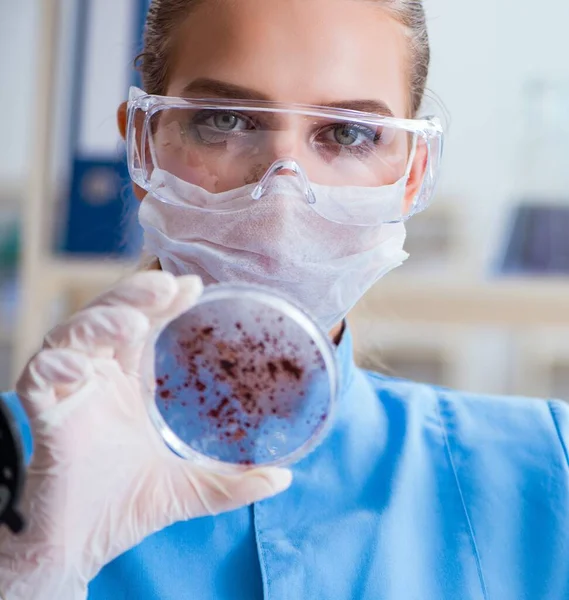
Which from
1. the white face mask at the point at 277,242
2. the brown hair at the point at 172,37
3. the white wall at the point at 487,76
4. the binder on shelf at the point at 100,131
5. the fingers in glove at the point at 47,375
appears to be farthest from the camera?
the white wall at the point at 487,76

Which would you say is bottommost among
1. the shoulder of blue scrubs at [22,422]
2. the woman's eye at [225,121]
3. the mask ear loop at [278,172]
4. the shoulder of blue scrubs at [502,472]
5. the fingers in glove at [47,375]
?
the shoulder of blue scrubs at [22,422]

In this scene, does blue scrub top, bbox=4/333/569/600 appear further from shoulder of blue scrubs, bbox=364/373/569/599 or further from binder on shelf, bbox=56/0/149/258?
binder on shelf, bbox=56/0/149/258

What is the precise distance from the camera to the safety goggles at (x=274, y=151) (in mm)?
1046

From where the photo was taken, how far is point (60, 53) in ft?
6.99

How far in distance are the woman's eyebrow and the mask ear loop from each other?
9 centimetres

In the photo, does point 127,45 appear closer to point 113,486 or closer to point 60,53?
point 60,53

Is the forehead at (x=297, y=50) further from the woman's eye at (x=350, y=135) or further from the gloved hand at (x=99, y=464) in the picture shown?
the gloved hand at (x=99, y=464)

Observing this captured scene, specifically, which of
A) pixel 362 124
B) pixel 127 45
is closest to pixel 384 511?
pixel 362 124

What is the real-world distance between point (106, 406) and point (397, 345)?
1.91 metres

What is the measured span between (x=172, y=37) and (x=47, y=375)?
0.60 meters

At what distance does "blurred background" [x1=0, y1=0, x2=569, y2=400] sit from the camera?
7.00 feet

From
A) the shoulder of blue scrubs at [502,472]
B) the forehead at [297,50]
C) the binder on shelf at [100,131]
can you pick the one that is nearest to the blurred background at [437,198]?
the binder on shelf at [100,131]

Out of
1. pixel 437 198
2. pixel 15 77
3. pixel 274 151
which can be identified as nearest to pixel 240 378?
pixel 274 151

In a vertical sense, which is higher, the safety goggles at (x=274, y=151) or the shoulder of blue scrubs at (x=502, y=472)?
the safety goggles at (x=274, y=151)
